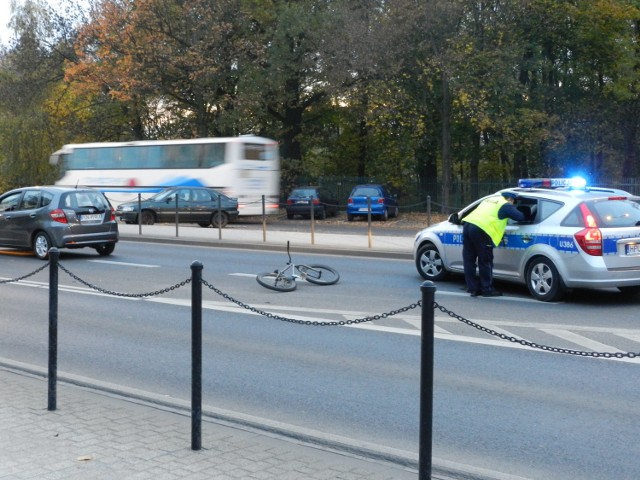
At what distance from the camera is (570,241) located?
1225 centimetres

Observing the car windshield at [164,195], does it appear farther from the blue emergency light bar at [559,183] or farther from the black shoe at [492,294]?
the black shoe at [492,294]

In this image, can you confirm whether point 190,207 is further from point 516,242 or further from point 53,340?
point 53,340

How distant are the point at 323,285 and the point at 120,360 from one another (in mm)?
6050

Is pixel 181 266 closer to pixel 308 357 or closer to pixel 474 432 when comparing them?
pixel 308 357

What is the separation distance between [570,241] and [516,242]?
1.04 m

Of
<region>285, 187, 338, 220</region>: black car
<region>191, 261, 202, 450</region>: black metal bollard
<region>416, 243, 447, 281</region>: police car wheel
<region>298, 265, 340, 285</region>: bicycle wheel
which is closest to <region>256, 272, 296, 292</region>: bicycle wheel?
<region>298, 265, 340, 285</region>: bicycle wheel

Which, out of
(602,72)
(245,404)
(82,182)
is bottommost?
(245,404)

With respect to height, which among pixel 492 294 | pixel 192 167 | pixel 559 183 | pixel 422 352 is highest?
pixel 192 167

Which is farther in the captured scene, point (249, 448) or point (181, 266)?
point (181, 266)

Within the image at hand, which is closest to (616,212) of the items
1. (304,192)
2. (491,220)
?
(491,220)

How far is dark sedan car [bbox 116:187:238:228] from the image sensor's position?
3259 cm

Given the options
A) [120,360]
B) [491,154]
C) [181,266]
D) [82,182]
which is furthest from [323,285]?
[491,154]

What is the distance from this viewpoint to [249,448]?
582 centimetres

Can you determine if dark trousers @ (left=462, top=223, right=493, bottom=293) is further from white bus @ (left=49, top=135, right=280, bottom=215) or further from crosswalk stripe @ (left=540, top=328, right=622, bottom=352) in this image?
white bus @ (left=49, top=135, right=280, bottom=215)
